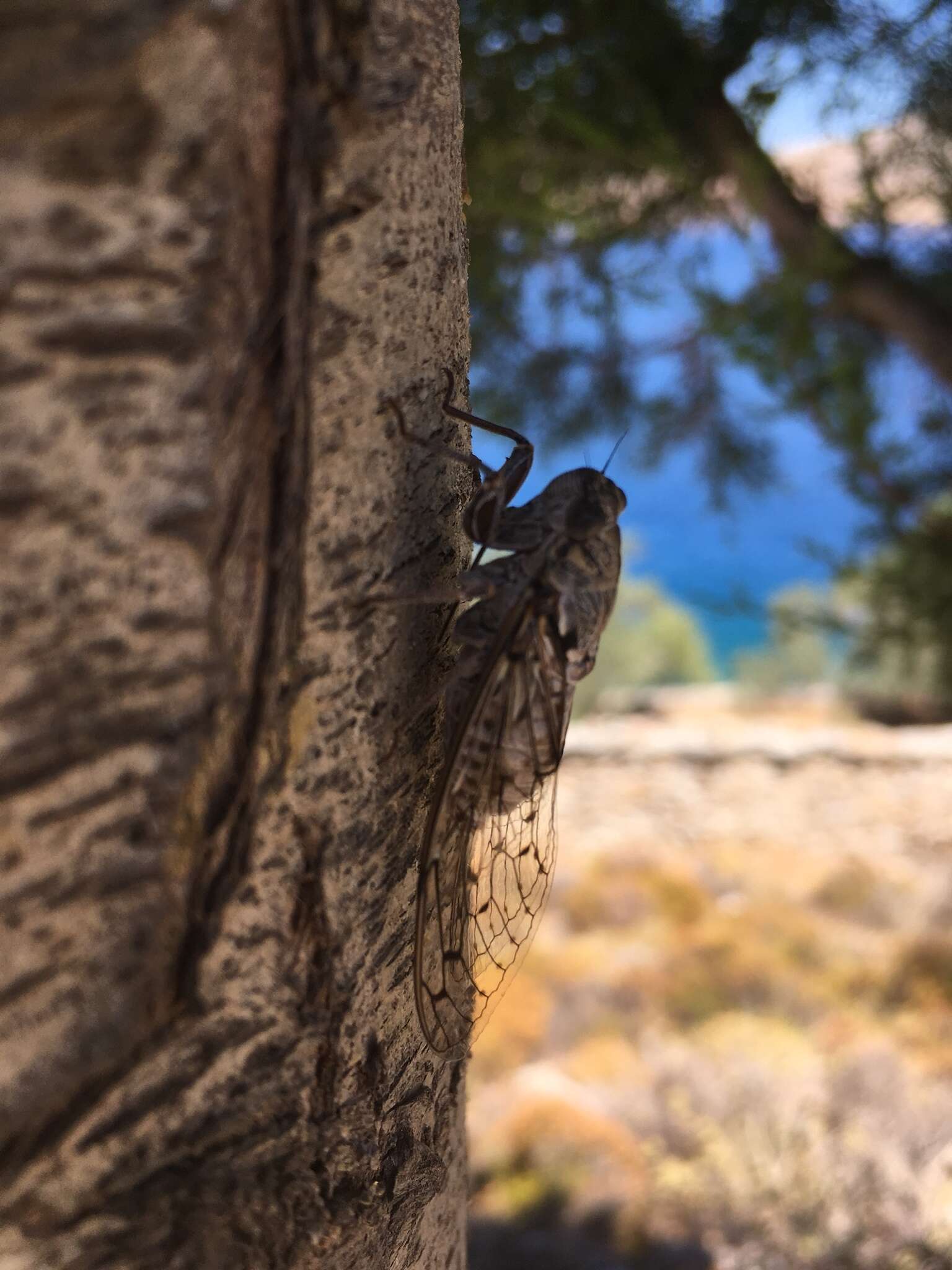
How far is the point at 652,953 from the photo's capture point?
175 inches

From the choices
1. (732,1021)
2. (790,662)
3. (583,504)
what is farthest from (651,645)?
(583,504)

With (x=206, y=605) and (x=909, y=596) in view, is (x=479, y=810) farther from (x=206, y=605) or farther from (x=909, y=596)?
(x=909, y=596)

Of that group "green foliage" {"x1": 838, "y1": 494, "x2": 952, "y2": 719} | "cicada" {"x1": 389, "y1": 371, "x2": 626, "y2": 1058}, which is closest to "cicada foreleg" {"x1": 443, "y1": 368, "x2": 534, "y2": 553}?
"cicada" {"x1": 389, "y1": 371, "x2": 626, "y2": 1058}

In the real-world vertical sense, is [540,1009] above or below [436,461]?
above

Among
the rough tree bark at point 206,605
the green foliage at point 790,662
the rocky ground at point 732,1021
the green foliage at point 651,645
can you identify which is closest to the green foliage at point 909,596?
the rocky ground at point 732,1021

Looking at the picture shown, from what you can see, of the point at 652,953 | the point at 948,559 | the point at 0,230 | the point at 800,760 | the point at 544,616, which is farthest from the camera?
the point at 800,760

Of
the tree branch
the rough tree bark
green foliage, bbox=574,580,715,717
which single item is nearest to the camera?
the rough tree bark

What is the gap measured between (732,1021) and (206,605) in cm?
399

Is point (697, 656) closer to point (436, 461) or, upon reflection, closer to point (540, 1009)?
point (540, 1009)

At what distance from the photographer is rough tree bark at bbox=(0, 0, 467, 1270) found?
36cm

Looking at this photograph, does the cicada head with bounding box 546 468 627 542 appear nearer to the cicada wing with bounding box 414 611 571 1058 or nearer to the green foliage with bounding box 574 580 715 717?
the cicada wing with bounding box 414 611 571 1058

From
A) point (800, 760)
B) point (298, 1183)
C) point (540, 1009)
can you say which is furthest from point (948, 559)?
point (298, 1183)

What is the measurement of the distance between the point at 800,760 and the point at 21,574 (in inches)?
239

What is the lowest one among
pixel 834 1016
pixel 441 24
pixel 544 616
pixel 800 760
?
pixel 544 616
